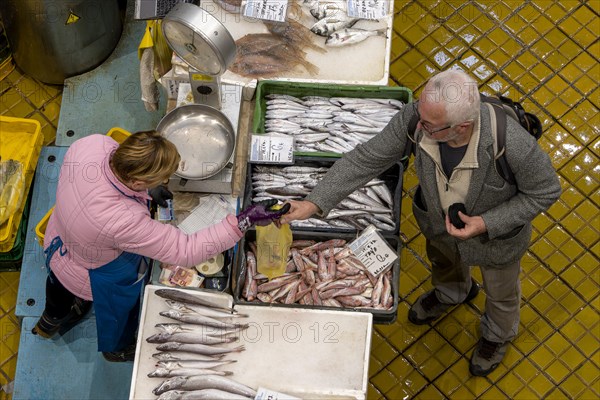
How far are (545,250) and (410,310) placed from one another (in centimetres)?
A: 119

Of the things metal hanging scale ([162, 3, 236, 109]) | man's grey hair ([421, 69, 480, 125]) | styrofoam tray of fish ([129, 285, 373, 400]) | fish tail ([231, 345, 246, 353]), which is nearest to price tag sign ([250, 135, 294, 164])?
Answer: metal hanging scale ([162, 3, 236, 109])

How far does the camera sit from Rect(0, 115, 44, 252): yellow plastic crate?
5868 millimetres

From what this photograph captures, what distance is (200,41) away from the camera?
14.4 feet

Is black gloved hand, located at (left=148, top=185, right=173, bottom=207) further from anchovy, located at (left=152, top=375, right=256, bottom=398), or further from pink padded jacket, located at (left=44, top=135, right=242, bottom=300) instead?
anchovy, located at (left=152, top=375, right=256, bottom=398)

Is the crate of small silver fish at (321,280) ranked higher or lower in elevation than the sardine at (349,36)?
lower

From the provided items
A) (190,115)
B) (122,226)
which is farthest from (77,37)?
(122,226)

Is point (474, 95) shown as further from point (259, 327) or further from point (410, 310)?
point (410, 310)

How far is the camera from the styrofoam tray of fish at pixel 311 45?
5480 mm

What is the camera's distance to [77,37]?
20.4 feet

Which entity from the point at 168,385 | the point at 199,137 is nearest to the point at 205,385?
the point at 168,385

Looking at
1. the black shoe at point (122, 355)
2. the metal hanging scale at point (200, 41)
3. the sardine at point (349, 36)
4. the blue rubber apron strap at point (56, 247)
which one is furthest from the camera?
the sardine at point (349, 36)

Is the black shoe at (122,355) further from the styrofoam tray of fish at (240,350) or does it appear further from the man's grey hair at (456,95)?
the man's grey hair at (456,95)

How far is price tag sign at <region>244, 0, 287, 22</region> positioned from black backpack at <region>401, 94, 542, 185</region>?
201 cm

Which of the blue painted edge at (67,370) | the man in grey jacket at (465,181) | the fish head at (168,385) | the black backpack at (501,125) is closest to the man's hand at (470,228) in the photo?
the man in grey jacket at (465,181)
